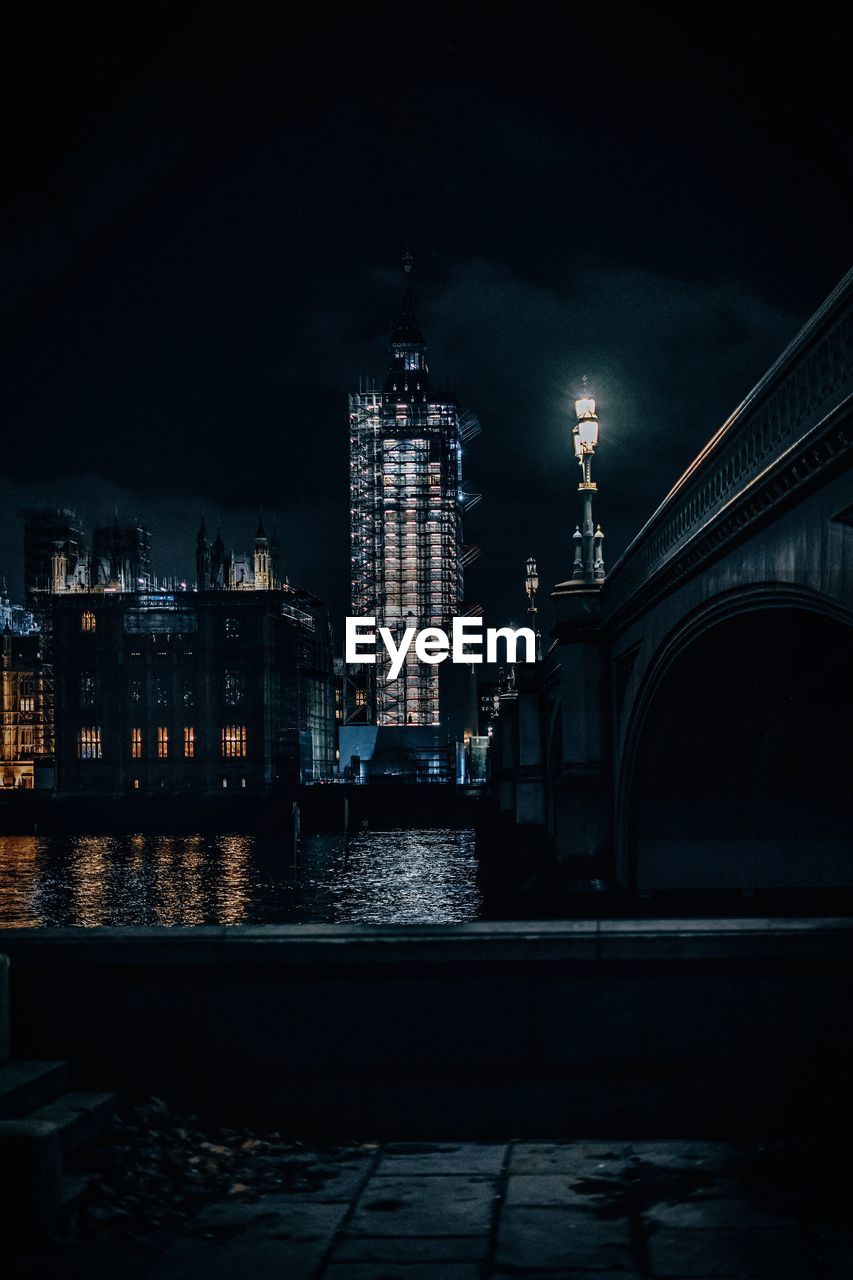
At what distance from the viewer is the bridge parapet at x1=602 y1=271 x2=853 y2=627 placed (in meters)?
9.45

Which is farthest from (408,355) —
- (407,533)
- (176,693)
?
(176,693)

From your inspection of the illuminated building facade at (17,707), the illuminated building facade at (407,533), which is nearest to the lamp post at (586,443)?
the illuminated building facade at (407,533)

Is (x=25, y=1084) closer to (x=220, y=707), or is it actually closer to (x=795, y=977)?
(x=795, y=977)

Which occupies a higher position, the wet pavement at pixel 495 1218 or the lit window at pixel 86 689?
the lit window at pixel 86 689

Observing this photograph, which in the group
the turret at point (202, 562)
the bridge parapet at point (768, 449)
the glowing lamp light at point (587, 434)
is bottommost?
the bridge parapet at point (768, 449)

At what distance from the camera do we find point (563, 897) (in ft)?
84.3

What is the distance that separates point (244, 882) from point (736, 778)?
88.5 feet

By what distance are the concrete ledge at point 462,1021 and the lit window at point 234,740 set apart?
372ft

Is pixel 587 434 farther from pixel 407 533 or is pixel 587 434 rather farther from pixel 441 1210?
pixel 407 533

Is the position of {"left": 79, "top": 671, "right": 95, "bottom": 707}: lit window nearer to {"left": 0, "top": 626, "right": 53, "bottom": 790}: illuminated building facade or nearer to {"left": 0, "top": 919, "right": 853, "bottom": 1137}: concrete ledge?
{"left": 0, "top": 626, "right": 53, "bottom": 790}: illuminated building facade

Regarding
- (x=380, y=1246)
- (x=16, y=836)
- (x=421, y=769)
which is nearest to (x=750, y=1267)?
(x=380, y=1246)

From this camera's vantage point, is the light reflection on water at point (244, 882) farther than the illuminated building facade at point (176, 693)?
No

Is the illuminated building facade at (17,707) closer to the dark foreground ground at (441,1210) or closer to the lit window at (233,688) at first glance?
the lit window at (233,688)

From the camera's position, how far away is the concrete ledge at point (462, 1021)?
24.4 ft
